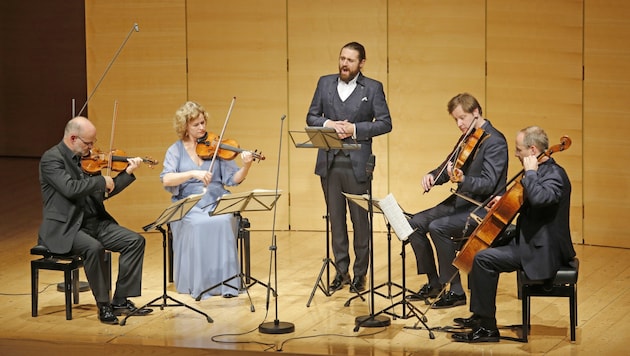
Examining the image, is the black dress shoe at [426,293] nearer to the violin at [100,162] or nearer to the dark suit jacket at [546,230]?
the dark suit jacket at [546,230]

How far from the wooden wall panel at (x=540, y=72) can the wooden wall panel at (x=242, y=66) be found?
70.3 inches

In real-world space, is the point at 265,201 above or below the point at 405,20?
below

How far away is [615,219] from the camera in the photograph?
7.68 m

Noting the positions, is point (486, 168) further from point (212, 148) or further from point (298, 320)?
point (212, 148)

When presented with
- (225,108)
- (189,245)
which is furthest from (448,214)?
(225,108)

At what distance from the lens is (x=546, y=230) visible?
5.16m

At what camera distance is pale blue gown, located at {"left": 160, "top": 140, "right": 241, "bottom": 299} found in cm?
635

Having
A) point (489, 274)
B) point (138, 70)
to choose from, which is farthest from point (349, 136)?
point (138, 70)

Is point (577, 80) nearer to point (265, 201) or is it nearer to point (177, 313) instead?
point (265, 201)

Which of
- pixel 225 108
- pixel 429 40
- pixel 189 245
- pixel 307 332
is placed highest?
pixel 429 40

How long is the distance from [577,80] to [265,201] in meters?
3.17

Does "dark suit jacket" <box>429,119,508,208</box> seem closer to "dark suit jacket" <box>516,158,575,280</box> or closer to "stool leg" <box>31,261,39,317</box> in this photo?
"dark suit jacket" <box>516,158,575,280</box>

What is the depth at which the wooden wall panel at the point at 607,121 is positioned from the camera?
7465 millimetres

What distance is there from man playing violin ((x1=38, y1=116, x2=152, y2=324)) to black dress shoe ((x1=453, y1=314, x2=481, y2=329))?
186 centimetres
